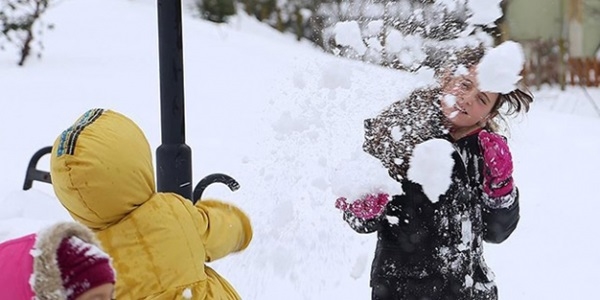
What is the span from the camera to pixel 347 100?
3416 millimetres

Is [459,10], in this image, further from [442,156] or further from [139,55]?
[139,55]

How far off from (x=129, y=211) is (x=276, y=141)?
147cm

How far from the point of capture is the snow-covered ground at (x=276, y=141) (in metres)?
3.37

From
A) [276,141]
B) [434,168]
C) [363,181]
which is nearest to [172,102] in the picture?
[276,141]

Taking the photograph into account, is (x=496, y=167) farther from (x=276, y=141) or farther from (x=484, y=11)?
(x=276, y=141)

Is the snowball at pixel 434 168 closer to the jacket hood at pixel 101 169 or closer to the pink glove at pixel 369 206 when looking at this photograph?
the pink glove at pixel 369 206

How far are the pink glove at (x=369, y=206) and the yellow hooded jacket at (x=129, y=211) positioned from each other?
55 cm

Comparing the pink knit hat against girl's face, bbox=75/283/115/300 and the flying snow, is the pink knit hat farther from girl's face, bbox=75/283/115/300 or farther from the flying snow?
the flying snow

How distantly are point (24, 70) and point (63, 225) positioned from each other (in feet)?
23.9

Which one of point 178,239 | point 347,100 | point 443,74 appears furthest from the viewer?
point 347,100

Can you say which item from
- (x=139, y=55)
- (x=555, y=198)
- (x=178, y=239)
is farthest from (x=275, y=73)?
(x=178, y=239)

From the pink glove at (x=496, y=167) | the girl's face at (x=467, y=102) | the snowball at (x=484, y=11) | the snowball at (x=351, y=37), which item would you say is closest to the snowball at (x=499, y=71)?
the girl's face at (x=467, y=102)

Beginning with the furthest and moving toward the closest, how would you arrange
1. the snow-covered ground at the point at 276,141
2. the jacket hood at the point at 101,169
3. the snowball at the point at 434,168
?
1. the snow-covered ground at the point at 276,141
2. the snowball at the point at 434,168
3. the jacket hood at the point at 101,169

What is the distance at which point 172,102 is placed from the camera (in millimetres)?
3195
